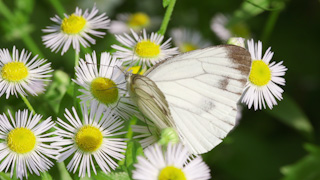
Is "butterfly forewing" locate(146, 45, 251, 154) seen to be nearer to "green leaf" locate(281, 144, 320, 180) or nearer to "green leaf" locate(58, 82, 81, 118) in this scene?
"green leaf" locate(58, 82, 81, 118)

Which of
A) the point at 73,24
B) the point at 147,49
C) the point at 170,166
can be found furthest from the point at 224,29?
the point at 170,166

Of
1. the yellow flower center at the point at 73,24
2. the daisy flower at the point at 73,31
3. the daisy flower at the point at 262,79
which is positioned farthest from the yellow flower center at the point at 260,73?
the yellow flower center at the point at 73,24

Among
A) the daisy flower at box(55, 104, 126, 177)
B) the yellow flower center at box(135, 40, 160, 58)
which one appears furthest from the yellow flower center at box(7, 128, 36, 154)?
the yellow flower center at box(135, 40, 160, 58)

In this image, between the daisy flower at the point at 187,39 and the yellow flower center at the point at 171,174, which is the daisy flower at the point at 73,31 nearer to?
the yellow flower center at the point at 171,174

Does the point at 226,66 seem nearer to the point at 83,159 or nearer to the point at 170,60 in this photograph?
the point at 170,60

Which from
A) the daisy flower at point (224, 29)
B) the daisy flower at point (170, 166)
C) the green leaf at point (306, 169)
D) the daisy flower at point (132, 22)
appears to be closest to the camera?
the daisy flower at point (170, 166)

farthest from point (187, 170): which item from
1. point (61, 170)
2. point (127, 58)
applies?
point (127, 58)
